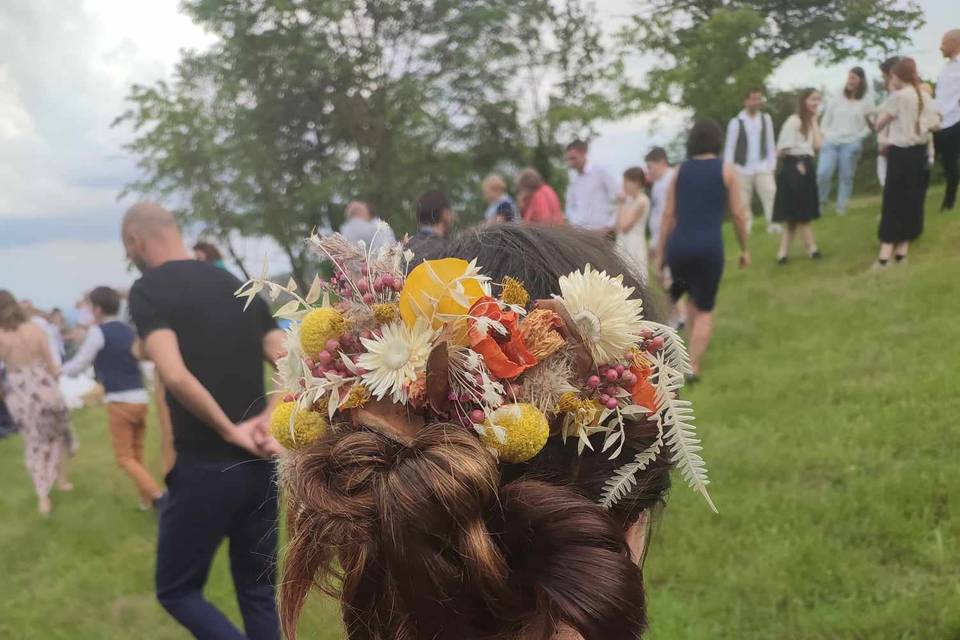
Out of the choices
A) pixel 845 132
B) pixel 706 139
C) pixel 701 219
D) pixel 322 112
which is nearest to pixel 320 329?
pixel 701 219

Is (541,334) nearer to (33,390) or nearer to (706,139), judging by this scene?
(706,139)

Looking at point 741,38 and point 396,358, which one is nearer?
point 396,358

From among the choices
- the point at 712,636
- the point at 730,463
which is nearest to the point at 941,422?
the point at 730,463

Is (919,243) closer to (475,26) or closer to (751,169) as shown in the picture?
(751,169)

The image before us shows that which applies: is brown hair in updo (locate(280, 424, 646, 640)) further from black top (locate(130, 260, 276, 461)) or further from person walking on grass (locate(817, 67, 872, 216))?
person walking on grass (locate(817, 67, 872, 216))

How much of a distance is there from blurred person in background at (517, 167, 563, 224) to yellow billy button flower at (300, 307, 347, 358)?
5.32m

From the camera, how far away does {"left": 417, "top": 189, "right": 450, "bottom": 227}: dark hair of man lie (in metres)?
2.37

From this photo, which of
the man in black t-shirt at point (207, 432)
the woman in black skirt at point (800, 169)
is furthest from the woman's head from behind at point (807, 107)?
the man in black t-shirt at point (207, 432)

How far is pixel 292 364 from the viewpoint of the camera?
110cm

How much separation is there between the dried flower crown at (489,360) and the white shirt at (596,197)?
20.6 feet

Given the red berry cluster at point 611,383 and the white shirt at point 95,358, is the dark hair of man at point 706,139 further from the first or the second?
the white shirt at point 95,358

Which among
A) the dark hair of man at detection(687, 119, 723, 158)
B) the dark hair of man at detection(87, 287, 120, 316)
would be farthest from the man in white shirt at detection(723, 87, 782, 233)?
the dark hair of man at detection(87, 287, 120, 316)

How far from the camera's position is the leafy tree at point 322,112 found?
18516 mm

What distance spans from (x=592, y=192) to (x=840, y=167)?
3.49 metres
